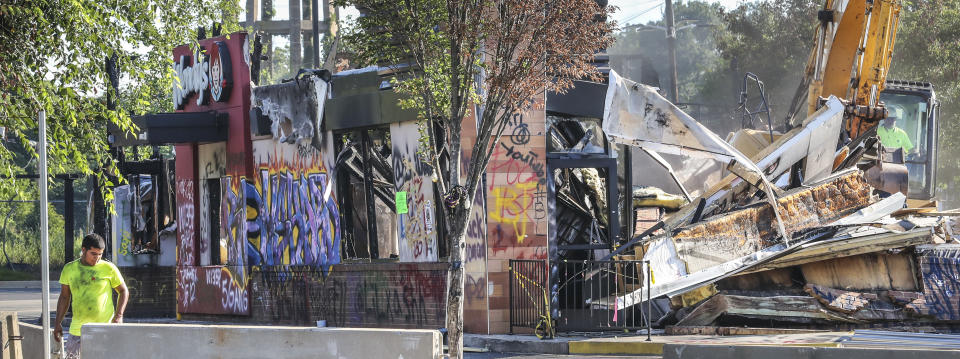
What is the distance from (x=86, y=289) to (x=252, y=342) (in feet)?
5.26

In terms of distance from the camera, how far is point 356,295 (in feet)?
62.7

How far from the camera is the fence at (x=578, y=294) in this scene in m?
16.4

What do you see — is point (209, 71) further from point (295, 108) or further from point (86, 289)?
point (86, 289)

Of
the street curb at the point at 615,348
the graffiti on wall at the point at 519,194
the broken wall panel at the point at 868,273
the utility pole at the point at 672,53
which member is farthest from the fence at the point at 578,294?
the utility pole at the point at 672,53

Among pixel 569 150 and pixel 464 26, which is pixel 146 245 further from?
pixel 464 26

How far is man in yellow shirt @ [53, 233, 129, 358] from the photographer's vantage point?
34.7 feet

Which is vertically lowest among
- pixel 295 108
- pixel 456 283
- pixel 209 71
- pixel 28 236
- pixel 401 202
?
pixel 456 283

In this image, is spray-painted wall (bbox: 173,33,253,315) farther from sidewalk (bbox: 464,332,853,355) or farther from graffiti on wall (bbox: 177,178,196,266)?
sidewalk (bbox: 464,332,853,355)

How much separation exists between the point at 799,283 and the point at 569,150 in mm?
3762

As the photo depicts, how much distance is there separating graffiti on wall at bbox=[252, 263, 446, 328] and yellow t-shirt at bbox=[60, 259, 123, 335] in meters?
7.35

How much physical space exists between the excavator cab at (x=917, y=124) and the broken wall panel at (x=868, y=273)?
35.4 feet

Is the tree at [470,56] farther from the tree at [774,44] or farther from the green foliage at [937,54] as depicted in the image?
the tree at [774,44]

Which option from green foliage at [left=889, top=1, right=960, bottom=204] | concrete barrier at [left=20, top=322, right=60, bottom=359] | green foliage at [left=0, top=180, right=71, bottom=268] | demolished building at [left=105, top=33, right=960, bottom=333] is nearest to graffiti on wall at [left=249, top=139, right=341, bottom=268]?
demolished building at [left=105, top=33, right=960, bottom=333]

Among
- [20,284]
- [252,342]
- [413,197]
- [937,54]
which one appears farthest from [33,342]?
[937,54]
